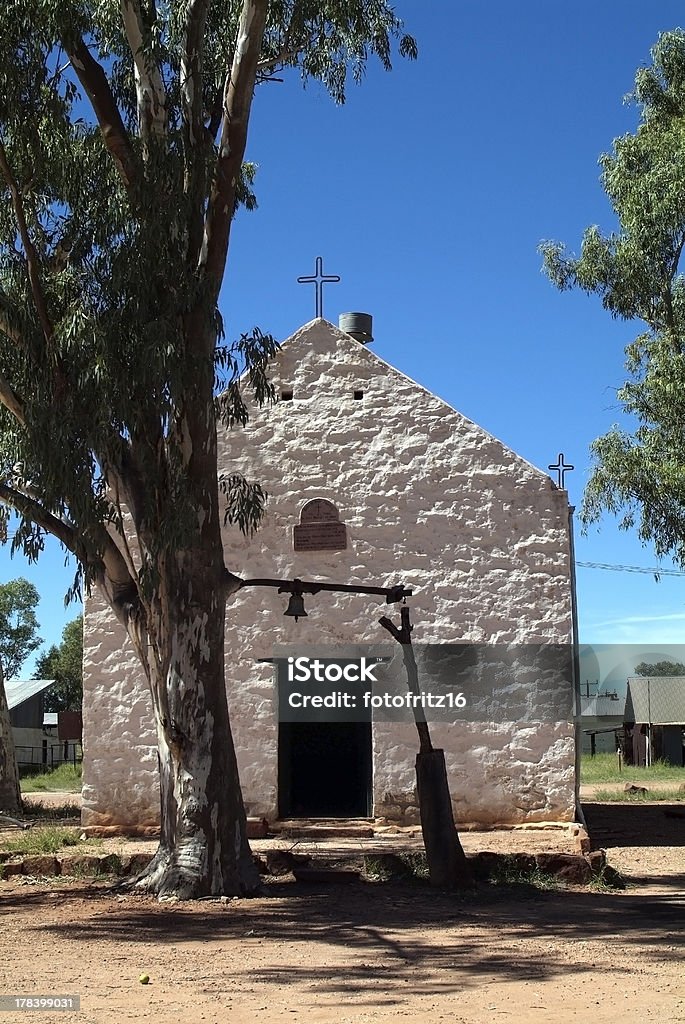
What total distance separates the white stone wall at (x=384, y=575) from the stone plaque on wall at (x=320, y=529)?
0.09m

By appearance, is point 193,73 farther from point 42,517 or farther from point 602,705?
point 602,705

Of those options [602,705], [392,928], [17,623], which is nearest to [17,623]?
[17,623]

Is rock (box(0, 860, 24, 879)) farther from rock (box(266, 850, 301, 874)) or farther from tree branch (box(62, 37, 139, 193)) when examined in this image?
tree branch (box(62, 37, 139, 193))

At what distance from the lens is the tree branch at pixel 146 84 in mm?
11023

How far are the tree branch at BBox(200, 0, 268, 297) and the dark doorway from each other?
6.23 meters

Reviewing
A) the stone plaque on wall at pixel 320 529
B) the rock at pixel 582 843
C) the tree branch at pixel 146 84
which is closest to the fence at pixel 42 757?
the stone plaque on wall at pixel 320 529

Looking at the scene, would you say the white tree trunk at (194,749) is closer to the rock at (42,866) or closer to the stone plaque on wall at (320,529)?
the rock at (42,866)

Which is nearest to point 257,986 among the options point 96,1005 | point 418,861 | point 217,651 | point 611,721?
point 96,1005

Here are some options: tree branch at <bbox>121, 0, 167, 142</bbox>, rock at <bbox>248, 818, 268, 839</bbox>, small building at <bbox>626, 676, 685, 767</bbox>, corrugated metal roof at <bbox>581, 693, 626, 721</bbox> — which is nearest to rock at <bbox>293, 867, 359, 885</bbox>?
rock at <bbox>248, 818, 268, 839</bbox>

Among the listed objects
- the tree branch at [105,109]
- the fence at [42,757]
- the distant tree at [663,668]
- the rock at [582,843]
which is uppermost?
the tree branch at [105,109]

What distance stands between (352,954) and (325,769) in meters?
7.61

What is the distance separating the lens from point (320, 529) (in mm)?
15156

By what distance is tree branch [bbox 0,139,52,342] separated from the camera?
10.9 meters

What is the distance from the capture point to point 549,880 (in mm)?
11586
